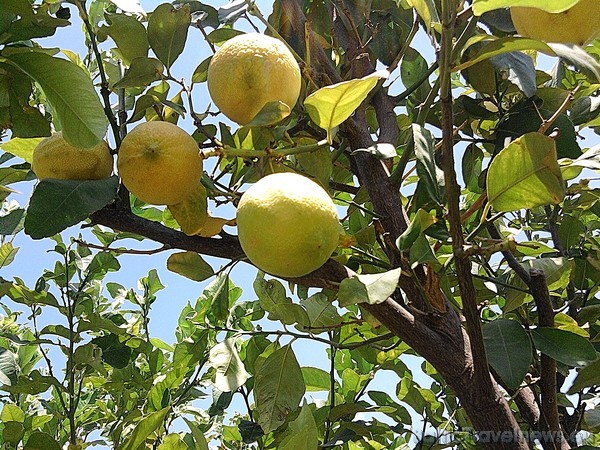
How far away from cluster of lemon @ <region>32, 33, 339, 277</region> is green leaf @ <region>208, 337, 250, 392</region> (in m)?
0.38

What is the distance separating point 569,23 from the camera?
2.42 feet

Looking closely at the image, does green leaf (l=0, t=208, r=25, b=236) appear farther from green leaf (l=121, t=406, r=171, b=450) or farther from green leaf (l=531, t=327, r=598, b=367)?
green leaf (l=531, t=327, r=598, b=367)

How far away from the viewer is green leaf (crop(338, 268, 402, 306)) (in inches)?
24.8

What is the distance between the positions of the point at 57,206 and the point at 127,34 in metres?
0.39

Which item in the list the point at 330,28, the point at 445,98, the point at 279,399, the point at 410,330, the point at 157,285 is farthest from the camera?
the point at 157,285

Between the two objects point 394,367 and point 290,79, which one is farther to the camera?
point 394,367

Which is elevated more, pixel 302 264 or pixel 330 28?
pixel 330 28

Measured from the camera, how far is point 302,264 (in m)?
0.68

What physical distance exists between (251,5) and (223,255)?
46 cm

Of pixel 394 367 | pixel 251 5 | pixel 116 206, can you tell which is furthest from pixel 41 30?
pixel 394 367

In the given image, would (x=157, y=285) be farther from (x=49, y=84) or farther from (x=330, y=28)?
(x=49, y=84)

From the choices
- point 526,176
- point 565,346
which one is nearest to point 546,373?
point 565,346

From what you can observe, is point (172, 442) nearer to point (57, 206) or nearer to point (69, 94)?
point (57, 206)

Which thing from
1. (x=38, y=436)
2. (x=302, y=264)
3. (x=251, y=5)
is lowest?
(x=38, y=436)
